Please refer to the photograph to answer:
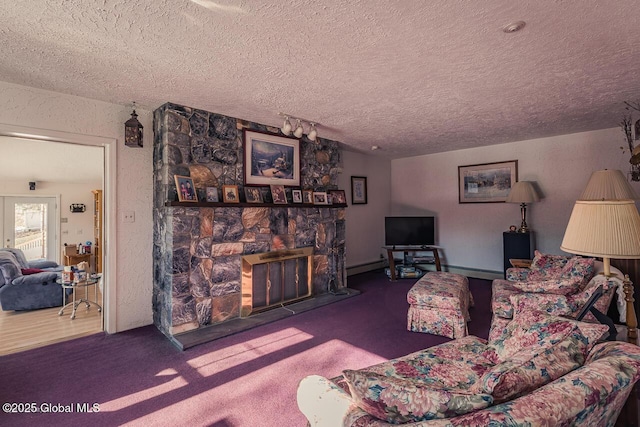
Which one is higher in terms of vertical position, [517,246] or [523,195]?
[523,195]

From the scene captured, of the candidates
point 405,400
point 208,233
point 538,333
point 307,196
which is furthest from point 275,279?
point 405,400

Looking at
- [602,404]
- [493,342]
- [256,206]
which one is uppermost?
[256,206]

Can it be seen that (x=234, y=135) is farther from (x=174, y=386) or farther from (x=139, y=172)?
(x=174, y=386)

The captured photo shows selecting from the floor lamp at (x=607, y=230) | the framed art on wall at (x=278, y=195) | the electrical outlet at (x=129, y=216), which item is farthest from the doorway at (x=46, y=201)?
the floor lamp at (x=607, y=230)

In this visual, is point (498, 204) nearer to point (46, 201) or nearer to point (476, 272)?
point (476, 272)

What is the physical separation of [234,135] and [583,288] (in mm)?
3680

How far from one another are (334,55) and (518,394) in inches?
82.6

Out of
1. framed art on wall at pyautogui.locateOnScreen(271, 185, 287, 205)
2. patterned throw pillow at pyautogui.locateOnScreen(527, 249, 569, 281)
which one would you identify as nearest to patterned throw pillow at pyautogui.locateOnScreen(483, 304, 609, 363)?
patterned throw pillow at pyautogui.locateOnScreen(527, 249, 569, 281)

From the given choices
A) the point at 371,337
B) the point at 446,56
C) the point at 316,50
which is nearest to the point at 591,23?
the point at 446,56

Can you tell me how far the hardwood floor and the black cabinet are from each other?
5.48 meters

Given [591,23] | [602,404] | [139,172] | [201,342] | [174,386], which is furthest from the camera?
[139,172]

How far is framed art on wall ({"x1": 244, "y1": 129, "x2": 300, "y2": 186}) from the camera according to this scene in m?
3.61

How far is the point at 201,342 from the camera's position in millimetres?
2832

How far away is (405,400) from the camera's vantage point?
979 mm
